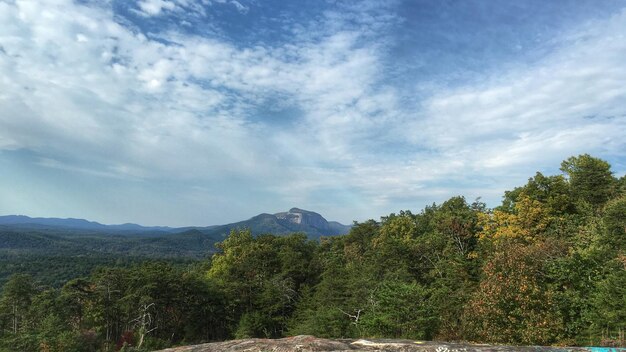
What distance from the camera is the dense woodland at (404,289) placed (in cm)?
1767

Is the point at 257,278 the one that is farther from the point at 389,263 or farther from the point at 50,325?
the point at 50,325

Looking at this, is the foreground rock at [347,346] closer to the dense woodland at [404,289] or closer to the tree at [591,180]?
the dense woodland at [404,289]

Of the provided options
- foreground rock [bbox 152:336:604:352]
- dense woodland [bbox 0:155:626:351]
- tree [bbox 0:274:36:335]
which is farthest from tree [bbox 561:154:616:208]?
tree [bbox 0:274:36:335]

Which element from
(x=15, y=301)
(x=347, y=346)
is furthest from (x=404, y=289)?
(x=15, y=301)

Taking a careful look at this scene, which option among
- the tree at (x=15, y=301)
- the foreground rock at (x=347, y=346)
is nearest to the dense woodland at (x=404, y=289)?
the tree at (x=15, y=301)

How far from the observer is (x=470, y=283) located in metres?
27.1

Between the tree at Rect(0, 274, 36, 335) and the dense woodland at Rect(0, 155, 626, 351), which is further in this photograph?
the tree at Rect(0, 274, 36, 335)

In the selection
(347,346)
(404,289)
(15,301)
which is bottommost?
(15,301)

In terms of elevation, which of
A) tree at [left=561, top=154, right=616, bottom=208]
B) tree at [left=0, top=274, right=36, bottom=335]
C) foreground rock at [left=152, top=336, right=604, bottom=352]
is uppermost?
tree at [left=561, top=154, right=616, bottom=208]

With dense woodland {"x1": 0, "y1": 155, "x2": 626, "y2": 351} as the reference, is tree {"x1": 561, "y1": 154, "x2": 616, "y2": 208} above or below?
above

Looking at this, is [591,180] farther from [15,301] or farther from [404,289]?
[15,301]

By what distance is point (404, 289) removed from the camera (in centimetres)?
2080

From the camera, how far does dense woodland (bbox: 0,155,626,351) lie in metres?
17.7

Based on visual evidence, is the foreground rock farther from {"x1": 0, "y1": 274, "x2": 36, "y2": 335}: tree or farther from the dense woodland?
{"x1": 0, "y1": 274, "x2": 36, "y2": 335}: tree
